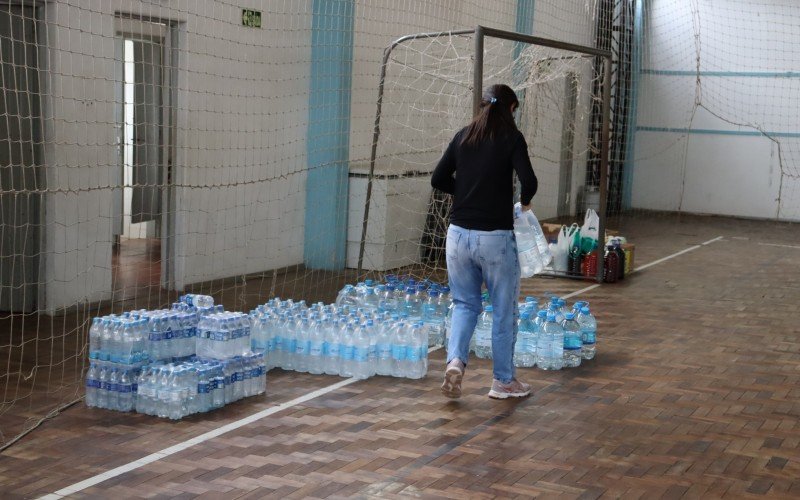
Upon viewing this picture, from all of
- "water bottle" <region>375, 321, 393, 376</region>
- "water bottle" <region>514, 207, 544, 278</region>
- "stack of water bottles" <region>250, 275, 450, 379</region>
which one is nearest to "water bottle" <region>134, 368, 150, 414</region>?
"stack of water bottles" <region>250, 275, 450, 379</region>

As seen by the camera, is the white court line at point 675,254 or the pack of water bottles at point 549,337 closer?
the pack of water bottles at point 549,337

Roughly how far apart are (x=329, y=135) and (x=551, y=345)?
190 inches

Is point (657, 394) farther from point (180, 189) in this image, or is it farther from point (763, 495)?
point (180, 189)

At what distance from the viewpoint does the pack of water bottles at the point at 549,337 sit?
22.9 ft

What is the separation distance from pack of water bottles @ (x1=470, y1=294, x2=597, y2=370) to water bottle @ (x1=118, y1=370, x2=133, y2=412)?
269 cm

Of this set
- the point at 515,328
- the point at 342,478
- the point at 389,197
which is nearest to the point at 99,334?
the point at 342,478

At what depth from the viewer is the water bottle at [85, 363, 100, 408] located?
5684 mm

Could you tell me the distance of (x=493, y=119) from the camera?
580 centimetres

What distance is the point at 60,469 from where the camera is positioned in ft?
15.3

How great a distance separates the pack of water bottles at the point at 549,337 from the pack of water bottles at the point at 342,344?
30.4 inches

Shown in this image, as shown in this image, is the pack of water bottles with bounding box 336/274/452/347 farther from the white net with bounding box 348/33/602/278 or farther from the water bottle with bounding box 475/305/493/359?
the white net with bounding box 348/33/602/278

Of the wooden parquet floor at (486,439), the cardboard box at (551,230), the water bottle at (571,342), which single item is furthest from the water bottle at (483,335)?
the cardboard box at (551,230)

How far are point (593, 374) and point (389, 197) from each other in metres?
4.74

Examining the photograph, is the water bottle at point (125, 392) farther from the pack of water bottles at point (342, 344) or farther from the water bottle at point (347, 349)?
the water bottle at point (347, 349)
